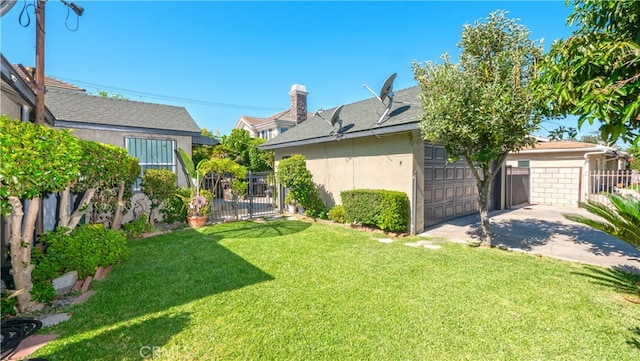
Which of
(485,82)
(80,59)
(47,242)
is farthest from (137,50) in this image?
(485,82)

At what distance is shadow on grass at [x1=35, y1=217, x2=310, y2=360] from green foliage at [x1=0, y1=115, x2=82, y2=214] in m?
1.84

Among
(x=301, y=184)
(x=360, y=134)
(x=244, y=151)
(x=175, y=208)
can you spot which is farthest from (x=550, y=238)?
(x=244, y=151)

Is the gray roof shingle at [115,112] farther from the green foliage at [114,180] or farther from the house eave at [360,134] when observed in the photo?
the house eave at [360,134]

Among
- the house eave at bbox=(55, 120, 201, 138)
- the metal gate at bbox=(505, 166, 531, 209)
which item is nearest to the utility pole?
the house eave at bbox=(55, 120, 201, 138)

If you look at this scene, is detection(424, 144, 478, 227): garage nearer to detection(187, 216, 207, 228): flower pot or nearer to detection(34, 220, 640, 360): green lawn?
detection(34, 220, 640, 360): green lawn

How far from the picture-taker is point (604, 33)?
458cm

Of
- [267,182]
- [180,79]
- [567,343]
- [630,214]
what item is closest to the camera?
[567,343]

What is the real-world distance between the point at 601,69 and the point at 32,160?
27.3 ft

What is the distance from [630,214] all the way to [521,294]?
2.04 meters

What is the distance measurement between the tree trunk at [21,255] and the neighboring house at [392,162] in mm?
8865

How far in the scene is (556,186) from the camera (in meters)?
15.9

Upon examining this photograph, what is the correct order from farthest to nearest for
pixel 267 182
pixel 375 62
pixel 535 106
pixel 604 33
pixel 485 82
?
pixel 375 62 < pixel 267 182 < pixel 485 82 < pixel 535 106 < pixel 604 33

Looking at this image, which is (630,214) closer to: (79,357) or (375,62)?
(79,357)

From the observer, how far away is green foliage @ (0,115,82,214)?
3229mm
